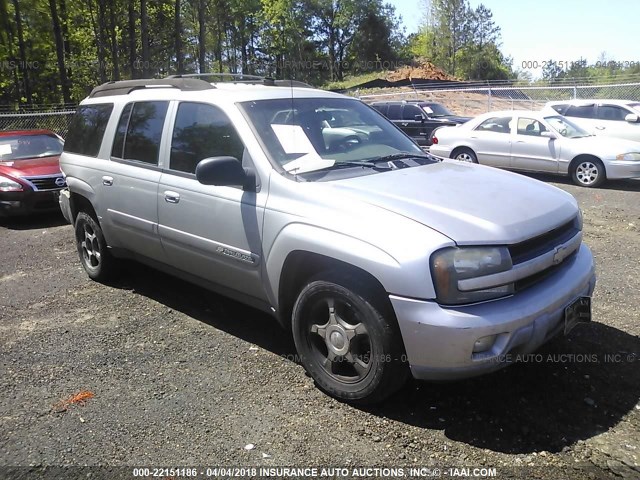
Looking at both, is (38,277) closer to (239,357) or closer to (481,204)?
(239,357)

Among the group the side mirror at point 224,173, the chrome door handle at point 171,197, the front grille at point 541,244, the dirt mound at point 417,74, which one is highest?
the dirt mound at point 417,74

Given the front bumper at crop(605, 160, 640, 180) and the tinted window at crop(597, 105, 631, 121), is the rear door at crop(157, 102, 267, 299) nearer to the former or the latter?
the front bumper at crop(605, 160, 640, 180)

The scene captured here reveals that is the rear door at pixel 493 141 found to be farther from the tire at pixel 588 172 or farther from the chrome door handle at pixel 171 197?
the chrome door handle at pixel 171 197

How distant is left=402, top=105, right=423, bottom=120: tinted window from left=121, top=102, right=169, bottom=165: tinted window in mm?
13551

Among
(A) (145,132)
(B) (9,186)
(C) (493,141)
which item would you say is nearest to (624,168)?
(C) (493,141)

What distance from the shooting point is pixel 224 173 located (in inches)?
136

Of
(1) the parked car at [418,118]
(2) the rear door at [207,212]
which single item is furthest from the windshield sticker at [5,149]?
(1) the parked car at [418,118]

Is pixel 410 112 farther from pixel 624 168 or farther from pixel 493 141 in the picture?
pixel 624 168

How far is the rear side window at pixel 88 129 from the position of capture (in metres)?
5.16

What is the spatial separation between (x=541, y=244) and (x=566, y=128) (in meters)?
9.47

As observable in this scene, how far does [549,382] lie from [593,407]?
316mm

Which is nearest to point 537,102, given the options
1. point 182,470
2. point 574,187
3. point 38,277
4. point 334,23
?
point 574,187

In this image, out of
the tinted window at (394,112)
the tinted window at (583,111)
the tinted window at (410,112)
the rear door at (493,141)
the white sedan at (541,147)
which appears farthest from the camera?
the tinted window at (394,112)

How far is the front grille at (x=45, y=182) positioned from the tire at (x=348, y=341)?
23.0 feet
